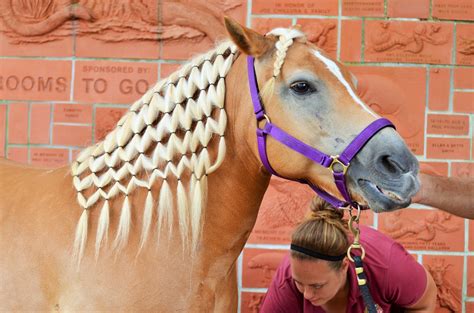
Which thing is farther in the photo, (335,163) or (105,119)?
(105,119)

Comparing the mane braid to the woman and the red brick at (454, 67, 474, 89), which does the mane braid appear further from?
the red brick at (454, 67, 474, 89)

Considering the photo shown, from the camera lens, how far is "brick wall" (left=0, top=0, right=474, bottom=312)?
121 inches

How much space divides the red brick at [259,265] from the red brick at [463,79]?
124 cm

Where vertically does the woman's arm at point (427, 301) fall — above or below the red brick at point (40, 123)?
below

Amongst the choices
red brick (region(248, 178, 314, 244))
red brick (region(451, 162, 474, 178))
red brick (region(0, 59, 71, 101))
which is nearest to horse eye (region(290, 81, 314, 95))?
red brick (region(248, 178, 314, 244))

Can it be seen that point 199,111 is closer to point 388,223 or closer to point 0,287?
point 0,287

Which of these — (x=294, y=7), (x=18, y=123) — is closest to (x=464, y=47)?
(x=294, y=7)

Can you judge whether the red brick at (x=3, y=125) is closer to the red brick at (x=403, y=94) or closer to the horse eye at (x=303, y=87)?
the red brick at (x=403, y=94)

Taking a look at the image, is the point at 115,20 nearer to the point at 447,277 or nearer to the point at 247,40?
the point at 247,40

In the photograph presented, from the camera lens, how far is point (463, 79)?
3.07 metres

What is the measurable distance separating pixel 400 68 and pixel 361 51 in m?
0.22

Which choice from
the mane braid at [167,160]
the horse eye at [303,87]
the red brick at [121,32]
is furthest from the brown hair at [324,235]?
the red brick at [121,32]

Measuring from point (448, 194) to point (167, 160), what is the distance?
109cm

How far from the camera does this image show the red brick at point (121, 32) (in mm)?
3088
